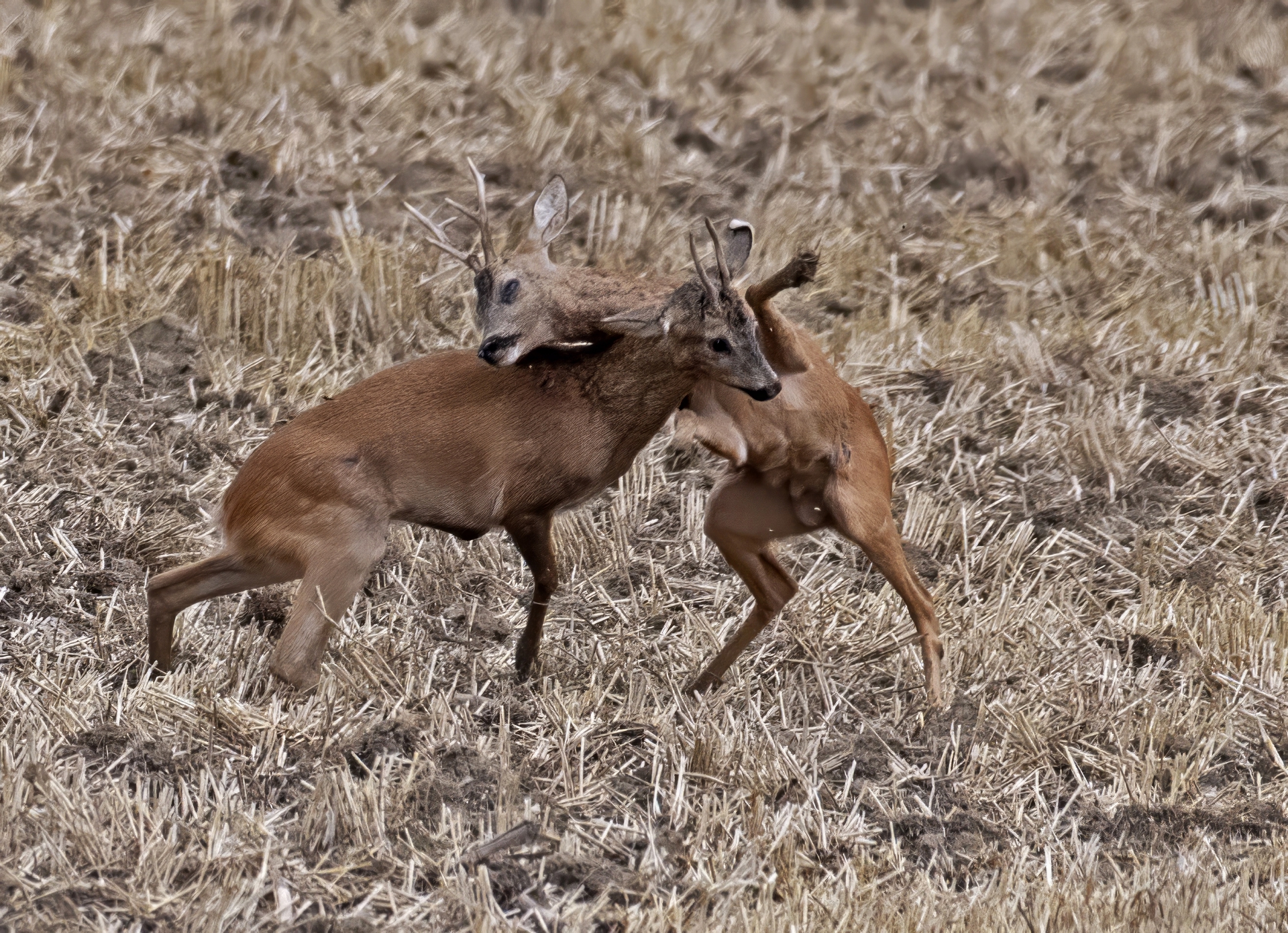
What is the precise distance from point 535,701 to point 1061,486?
9.29ft

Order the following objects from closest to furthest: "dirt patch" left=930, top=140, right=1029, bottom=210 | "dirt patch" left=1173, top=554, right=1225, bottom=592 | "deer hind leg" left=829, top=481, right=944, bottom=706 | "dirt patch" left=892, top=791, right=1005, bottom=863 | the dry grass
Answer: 1. the dry grass
2. "dirt patch" left=892, top=791, right=1005, bottom=863
3. "deer hind leg" left=829, top=481, right=944, bottom=706
4. "dirt patch" left=1173, top=554, right=1225, bottom=592
5. "dirt patch" left=930, top=140, right=1029, bottom=210

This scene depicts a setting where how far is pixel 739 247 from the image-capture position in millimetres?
5574

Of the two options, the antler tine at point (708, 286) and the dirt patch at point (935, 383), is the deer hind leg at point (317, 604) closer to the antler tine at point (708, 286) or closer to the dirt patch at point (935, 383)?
the antler tine at point (708, 286)

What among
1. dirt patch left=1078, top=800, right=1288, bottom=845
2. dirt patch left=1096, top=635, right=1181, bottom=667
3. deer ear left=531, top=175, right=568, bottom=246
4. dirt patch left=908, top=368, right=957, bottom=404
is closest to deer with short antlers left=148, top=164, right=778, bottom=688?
deer ear left=531, top=175, right=568, bottom=246

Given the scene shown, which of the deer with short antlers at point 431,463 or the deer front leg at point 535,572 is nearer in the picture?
the deer with short antlers at point 431,463

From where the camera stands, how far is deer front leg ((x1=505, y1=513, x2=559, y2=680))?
578cm

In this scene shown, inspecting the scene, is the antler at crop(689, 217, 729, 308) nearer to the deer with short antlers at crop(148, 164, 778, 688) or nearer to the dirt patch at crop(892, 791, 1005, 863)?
the deer with short antlers at crop(148, 164, 778, 688)

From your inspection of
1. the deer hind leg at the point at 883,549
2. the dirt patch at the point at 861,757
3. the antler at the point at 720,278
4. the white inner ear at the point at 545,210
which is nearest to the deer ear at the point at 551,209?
the white inner ear at the point at 545,210

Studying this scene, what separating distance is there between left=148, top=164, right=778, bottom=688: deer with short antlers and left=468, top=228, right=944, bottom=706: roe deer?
0.28 meters

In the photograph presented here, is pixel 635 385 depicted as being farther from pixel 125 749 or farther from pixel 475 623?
pixel 125 749

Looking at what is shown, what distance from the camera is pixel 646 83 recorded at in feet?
36.2

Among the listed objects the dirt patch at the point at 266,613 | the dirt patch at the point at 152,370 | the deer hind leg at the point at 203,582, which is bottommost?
the dirt patch at the point at 266,613

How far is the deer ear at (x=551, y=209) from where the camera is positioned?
5930 millimetres

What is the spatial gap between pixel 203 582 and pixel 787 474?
6.55ft
